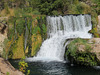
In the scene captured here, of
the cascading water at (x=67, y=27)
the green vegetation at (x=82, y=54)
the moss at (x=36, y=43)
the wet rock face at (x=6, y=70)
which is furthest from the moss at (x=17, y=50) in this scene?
the wet rock face at (x=6, y=70)

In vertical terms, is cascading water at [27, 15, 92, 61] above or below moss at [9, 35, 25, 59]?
above

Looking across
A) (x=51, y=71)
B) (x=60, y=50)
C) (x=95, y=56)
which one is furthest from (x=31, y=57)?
(x=95, y=56)

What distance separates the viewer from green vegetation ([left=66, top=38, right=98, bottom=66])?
9.18 m

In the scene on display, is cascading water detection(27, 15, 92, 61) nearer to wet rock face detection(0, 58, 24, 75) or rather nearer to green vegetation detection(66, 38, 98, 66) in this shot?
green vegetation detection(66, 38, 98, 66)

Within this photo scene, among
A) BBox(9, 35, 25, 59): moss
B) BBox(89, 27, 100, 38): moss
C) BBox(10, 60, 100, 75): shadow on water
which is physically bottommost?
BBox(10, 60, 100, 75): shadow on water

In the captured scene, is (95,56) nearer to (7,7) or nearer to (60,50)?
(60,50)

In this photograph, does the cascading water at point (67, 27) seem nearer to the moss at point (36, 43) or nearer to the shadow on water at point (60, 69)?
the moss at point (36, 43)

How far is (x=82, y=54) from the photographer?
30.8 ft

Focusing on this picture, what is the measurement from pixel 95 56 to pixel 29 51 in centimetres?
690

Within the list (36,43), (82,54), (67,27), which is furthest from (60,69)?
(67,27)

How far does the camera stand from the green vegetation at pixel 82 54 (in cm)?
918

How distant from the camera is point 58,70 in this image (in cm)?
932

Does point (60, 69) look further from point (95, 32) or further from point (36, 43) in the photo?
point (95, 32)

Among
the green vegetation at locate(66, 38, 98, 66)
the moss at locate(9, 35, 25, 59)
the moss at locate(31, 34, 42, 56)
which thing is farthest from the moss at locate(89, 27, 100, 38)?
the moss at locate(9, 35, 25, 59)
